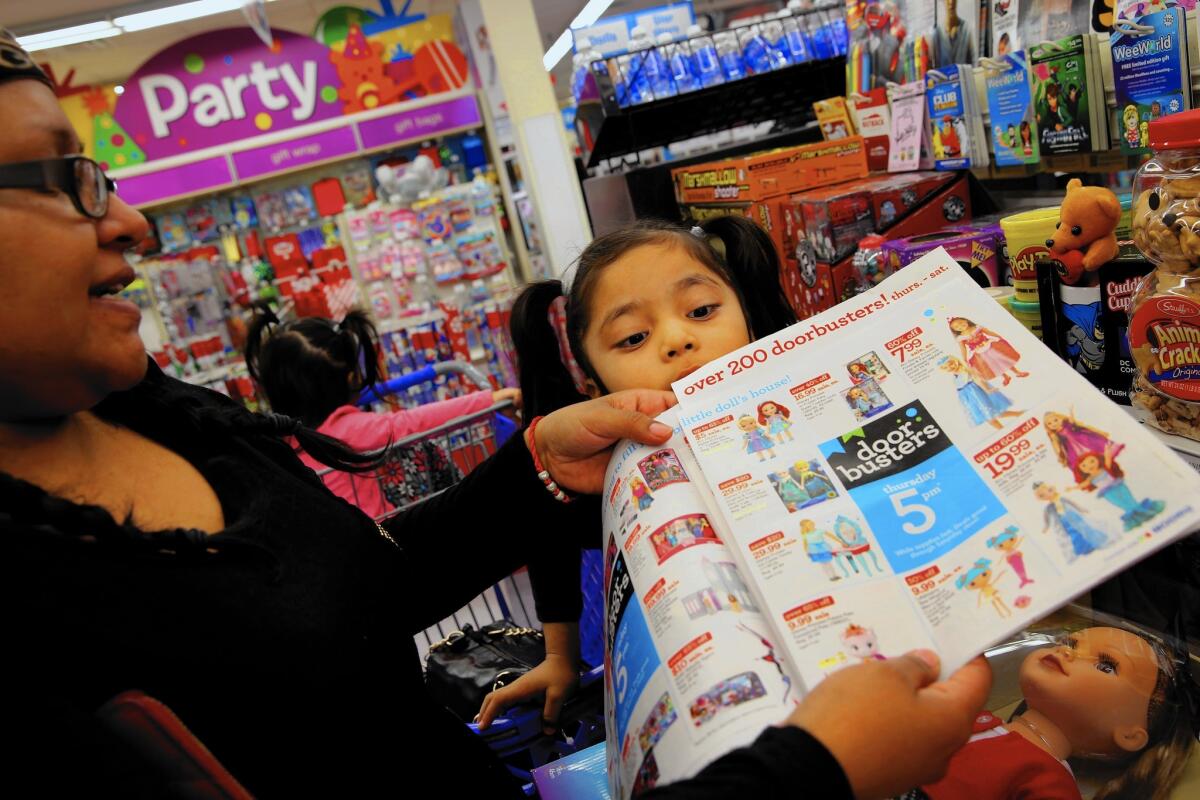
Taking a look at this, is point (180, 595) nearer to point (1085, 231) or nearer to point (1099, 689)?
point (1099, 689)

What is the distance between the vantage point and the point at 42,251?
0.69 m

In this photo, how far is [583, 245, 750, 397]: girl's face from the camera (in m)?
1.23

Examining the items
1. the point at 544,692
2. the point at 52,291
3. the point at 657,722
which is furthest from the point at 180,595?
the point at 544,692

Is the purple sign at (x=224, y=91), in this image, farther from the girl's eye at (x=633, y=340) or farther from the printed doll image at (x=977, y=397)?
the printed doll image at (x=977, y=397)

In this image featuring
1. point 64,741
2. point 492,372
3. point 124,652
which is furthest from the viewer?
point 492,372

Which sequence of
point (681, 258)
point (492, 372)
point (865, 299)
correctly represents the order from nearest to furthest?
point (865, 299), point (681, 258), point (492, 372)

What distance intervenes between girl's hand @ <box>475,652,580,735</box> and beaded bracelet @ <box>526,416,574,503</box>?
1.17 feet

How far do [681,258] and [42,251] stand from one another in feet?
2.95

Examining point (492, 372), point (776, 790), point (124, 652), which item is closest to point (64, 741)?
point (124, 652)

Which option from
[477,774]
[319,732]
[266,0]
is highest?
[266,0]

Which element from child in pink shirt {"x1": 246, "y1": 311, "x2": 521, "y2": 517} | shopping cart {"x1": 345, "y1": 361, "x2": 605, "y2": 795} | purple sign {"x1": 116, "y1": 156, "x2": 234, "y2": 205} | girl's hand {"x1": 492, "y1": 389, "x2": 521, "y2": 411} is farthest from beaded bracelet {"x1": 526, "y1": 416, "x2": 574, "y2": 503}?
purple sign {"x1": 116, "y1": 156, "x2": 234, "y2": 205}

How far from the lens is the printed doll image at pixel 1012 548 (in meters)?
0.72

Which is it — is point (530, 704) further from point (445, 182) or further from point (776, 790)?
point (445, 182)

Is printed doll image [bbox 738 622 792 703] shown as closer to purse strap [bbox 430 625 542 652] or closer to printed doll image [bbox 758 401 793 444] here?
printed doll image [bbox 758 401 793 444]
